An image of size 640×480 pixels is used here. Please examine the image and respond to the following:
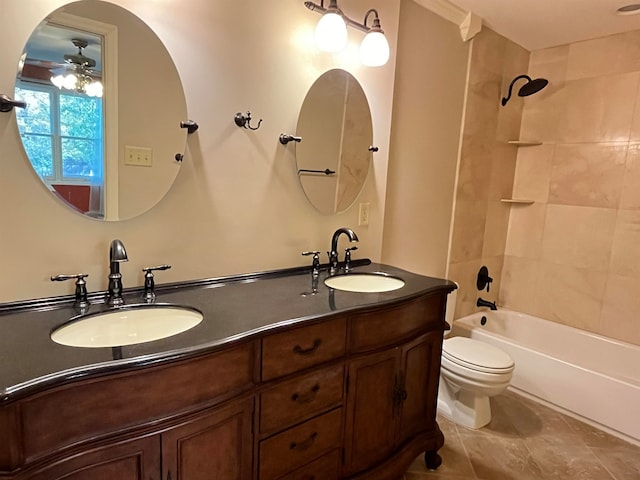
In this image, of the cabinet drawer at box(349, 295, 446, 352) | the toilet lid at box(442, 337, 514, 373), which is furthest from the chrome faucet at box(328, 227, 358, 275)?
the toilet lid at box(442, 337, 514, 373)

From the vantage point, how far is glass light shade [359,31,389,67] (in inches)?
71.4

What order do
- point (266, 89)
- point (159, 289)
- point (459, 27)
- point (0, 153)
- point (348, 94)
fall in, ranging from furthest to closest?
point (459, 27), point (348, 94), point (266, 89), point (159, 289), point (0, 153)

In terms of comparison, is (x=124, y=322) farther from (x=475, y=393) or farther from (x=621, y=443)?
(x=621, y=443)

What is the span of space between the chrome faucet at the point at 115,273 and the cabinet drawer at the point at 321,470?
79 centimetres

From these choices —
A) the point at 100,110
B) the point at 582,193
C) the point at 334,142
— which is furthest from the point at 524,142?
the point at 100,110

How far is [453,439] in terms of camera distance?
212 cm

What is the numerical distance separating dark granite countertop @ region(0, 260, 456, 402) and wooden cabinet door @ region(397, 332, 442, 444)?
25 cm

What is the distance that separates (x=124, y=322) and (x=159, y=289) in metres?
0.21

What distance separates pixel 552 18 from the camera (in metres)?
2.40

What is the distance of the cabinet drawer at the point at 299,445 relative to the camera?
4.02 ft

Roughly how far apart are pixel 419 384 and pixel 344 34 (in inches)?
61.0

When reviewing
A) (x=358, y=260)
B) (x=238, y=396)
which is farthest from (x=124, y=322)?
(x=358, y=260)

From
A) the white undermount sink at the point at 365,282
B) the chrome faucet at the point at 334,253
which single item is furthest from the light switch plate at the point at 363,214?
the white undermount sink at the point at 365,282

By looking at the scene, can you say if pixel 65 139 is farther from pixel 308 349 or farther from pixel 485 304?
pixel 485 304
